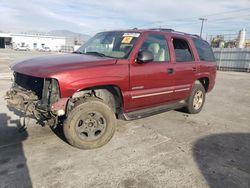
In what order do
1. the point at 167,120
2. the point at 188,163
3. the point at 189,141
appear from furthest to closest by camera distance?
the point at 167,120 → the point at 189,141 → the point at 188,163

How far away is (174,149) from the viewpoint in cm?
403

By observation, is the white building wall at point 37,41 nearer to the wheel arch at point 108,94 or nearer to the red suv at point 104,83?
the red suv at point 104,83

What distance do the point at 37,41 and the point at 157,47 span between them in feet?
268

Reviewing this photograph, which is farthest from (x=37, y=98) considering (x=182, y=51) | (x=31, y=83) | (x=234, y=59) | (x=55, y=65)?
(x=234, y=59)

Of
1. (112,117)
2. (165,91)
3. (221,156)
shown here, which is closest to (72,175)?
(112,117)

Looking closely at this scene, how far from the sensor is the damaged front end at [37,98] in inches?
139

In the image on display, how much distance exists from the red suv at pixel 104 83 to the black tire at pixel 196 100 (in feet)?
1.04

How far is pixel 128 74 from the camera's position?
13.8ft

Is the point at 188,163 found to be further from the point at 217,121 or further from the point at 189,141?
the point at 217,121

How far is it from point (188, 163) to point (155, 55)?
2.21 metres

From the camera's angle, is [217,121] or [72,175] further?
[217,121]

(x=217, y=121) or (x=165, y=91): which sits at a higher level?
(x=165, y=91)

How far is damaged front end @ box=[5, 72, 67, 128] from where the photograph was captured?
11.6ft

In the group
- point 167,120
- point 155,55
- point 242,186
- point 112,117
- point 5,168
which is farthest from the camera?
point 167,120
